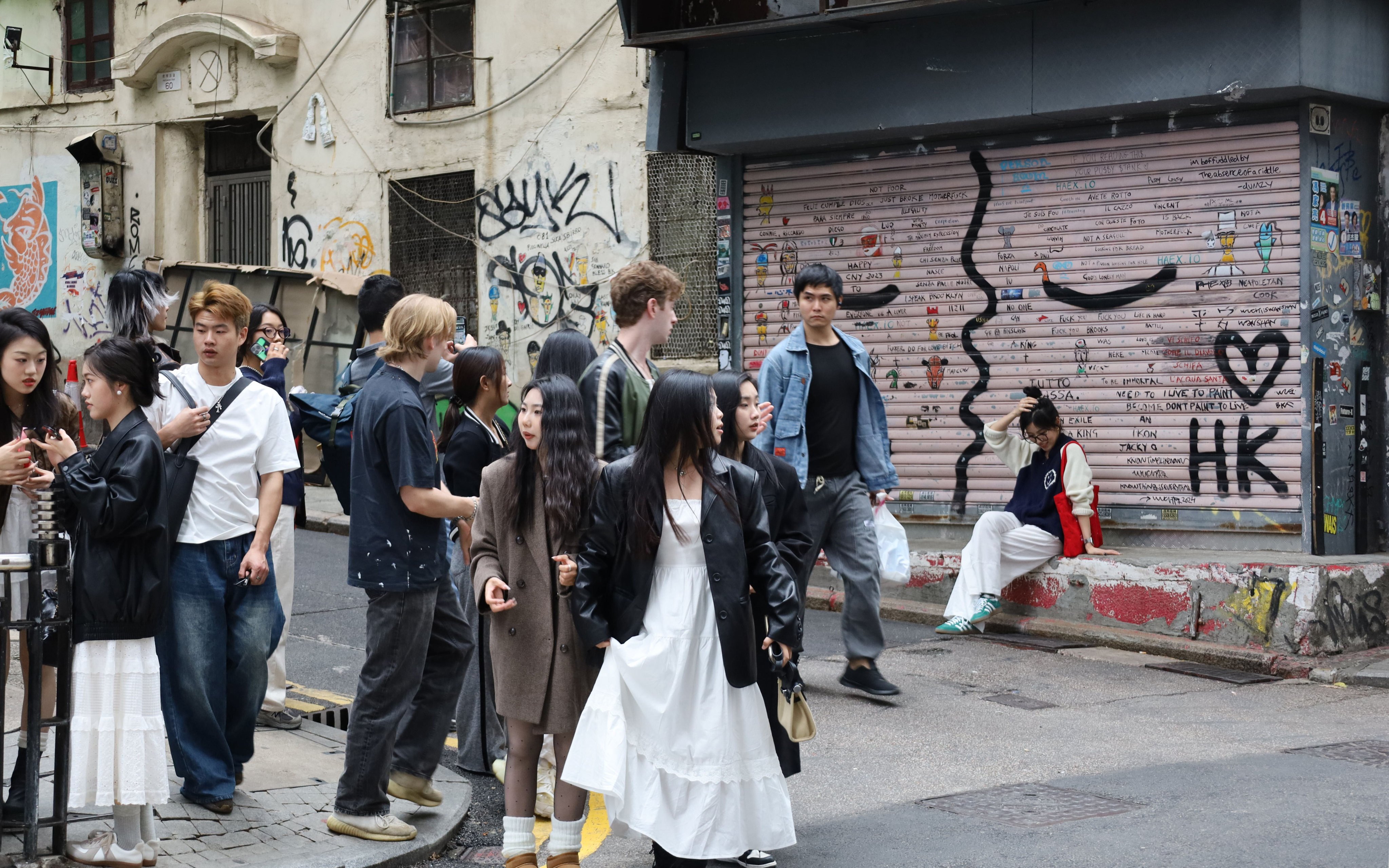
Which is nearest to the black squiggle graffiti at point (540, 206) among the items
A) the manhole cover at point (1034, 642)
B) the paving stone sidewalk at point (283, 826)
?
the manhole cover at point (1034, 642)

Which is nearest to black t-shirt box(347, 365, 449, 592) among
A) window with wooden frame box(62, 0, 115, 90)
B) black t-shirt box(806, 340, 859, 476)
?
black t-shirt box(806, 340, 859, 476)

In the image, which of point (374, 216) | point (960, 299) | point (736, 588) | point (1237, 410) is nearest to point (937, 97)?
point (960, 299)

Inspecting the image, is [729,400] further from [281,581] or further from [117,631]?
[281,581]

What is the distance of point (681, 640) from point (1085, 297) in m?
6.18

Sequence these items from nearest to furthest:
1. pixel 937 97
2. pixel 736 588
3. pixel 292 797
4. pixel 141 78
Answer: pixel 736 588
pixel 292 797
pixel 937 97
pixel 141 78

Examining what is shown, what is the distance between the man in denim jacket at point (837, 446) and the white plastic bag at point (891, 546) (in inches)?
11.4

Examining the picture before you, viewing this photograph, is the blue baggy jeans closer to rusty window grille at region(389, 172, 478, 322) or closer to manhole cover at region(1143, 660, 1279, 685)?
manhole cover at region(1143, 660, 1279, 685)

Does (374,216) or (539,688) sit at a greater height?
(374,216)

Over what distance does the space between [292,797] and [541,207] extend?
1004 centimetres

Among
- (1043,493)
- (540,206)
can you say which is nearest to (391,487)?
(1043,493)

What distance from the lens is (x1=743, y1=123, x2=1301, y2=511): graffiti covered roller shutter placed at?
903cm

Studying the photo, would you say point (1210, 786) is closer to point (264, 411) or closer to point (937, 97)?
point (264, 411)

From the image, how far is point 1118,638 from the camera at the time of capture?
8758 mm

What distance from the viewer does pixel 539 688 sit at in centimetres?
457
